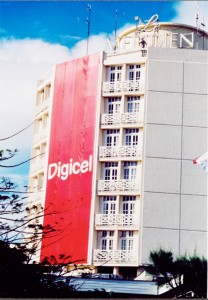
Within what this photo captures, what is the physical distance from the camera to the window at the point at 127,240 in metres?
9.09

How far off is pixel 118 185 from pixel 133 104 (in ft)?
4.21

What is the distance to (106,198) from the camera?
30.0 feet

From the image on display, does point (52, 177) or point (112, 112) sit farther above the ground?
point (112, 112)

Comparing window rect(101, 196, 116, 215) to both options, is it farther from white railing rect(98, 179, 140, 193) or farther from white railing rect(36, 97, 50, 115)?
white railing rect(36, 97, 50, 115)

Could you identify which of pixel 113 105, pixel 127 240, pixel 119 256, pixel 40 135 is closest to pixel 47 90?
pixel 40 135

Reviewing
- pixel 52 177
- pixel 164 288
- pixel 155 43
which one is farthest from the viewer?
pixel 155 43

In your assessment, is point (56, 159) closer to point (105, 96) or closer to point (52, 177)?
point (52, 177)

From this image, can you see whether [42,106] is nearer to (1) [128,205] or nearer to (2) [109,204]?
(2) [109,204]

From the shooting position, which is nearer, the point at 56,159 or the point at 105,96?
the point at 56,159

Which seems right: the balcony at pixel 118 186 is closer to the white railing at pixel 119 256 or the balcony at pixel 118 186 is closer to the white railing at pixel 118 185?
the white railing at pixel 118 185

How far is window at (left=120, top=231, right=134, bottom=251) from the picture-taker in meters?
9.09

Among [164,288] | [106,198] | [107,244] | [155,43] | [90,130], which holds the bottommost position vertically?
[164,288]

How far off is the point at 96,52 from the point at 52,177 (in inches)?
81.0

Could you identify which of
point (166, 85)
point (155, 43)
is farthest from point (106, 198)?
point (155, 43)
